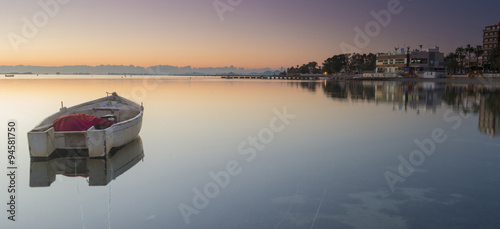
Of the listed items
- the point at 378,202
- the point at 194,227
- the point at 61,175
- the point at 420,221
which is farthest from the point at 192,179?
the point at 420,221

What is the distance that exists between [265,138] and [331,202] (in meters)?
9.62

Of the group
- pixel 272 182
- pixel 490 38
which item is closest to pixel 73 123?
pixel 272 182

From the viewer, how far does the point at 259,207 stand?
29.0 feet

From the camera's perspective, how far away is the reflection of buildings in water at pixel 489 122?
65.7 feet

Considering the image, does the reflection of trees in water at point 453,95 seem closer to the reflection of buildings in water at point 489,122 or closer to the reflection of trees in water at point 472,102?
the reflection of trees in water at point 472,102

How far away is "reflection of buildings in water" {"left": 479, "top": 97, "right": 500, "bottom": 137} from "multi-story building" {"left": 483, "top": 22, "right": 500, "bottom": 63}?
162136mm

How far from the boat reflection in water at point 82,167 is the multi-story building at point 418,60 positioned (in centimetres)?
14016

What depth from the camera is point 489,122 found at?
23.4 metres

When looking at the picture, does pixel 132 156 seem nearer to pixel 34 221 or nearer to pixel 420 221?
pixel 34 221

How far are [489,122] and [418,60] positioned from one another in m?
125

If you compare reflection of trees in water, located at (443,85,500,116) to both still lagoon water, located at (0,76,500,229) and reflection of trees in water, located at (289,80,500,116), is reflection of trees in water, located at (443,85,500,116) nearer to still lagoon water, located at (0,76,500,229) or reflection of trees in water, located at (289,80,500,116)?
reflection of trees in water, located at (289,80,500,116)

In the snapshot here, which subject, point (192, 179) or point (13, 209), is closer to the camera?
point (13, 209)

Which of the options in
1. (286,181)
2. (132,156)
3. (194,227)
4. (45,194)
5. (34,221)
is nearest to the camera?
(194,227)

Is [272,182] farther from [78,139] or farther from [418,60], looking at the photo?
[418,60]
